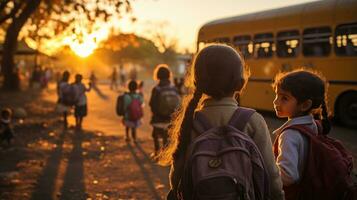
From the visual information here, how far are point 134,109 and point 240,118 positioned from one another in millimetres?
8655

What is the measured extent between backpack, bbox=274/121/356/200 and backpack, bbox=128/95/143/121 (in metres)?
8.17

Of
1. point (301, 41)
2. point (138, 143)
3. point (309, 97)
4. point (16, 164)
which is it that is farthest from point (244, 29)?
point (309, 97)

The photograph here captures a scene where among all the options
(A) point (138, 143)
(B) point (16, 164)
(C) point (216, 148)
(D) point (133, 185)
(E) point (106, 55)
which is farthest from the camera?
(E) point (106, 55)

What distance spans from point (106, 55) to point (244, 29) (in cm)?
6863

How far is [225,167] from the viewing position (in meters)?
2.25

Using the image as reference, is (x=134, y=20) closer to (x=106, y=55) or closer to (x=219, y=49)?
(x=219, y=49)

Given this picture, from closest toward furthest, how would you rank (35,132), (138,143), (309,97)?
1. (309,97)
2. (138,143)
3. (35,132)

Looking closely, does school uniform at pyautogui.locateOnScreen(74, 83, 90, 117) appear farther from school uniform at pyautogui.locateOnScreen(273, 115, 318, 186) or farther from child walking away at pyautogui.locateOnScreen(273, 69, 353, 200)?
school uniform at pyautogui.locateOnScreen(273, 115, 318, 186)

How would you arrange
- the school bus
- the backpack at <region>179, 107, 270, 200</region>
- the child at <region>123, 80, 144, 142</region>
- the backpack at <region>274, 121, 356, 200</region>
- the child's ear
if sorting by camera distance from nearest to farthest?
the backpack at <region>179, 107, 270, 200</region>, the backpack at <region>274, 121, 356, 200</region>, the child's ear, the child at <region>123, 80, 144, 142</region>, the school bus

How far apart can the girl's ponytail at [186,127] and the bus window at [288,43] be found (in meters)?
12.2

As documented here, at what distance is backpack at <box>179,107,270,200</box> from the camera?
2.23 m

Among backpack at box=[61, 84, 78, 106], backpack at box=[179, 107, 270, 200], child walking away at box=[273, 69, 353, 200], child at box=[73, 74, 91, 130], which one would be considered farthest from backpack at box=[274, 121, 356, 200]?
backpack at box=[61, 84, 78, 106]

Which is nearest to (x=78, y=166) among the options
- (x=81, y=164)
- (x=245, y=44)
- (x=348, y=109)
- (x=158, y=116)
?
(x=81, y=164)

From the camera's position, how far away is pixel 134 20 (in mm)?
16609
